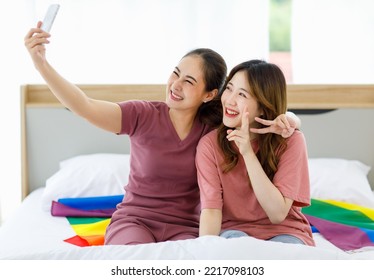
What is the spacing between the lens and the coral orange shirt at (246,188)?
177 cm

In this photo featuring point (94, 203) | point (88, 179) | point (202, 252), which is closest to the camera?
point (202, 252)

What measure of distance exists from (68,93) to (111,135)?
3.71ft

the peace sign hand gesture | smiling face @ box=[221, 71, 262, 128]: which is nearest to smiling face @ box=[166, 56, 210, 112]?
smiling face @ box=[221, 71, 262, 128]

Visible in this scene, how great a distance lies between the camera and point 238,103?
5.77 feet

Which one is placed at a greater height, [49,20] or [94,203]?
[49,20]

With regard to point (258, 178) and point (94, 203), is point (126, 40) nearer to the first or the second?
point (94, 203)

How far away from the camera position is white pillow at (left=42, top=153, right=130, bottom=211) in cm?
250

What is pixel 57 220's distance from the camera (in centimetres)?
234

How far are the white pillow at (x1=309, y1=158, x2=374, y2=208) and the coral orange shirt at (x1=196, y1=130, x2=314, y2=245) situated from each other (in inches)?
29.0

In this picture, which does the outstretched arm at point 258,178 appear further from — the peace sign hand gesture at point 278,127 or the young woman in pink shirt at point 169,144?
Answer: the young woman in pink shirt at point 169,144

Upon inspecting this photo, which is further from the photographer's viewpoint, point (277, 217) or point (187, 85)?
point (187, 85)

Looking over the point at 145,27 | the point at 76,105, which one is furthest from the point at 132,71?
the point at 76,105

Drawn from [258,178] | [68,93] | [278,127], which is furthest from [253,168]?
[68,93]
